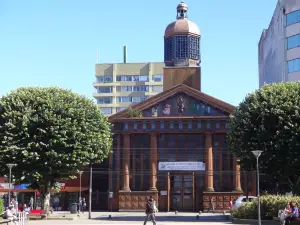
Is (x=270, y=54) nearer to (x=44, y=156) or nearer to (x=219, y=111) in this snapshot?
(x=219, y=111)

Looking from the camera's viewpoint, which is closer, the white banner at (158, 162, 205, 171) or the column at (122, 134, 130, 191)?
the white banner at (158, 162, 205, 171)

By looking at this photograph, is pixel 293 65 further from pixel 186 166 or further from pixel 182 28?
pixel 186 166

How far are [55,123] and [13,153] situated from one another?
385 centimetres

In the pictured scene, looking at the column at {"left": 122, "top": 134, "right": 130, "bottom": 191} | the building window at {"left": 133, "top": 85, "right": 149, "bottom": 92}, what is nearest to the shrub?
the column at {"left": 122, "top": 134, "right": 130, "bottom": 191}

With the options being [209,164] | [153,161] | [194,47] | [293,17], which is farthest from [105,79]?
[209,164]

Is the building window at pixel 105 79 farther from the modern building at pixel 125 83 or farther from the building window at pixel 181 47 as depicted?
the building window at pixel 181 47

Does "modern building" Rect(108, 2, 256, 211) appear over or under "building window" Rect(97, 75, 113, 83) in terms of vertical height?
under

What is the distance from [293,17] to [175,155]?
821 inches

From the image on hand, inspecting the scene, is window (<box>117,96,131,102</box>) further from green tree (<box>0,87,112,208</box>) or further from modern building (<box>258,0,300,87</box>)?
green tree (<box>0,87,112,208</box>)

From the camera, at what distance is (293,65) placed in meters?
64.0

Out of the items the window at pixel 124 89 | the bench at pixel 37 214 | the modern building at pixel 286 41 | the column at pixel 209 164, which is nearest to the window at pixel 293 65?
the modern building at pixel 286 41

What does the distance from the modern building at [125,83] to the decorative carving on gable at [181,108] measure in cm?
5844

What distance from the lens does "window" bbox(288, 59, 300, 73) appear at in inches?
2488

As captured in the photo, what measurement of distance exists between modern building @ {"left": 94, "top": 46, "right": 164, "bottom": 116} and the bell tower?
2045 inches
